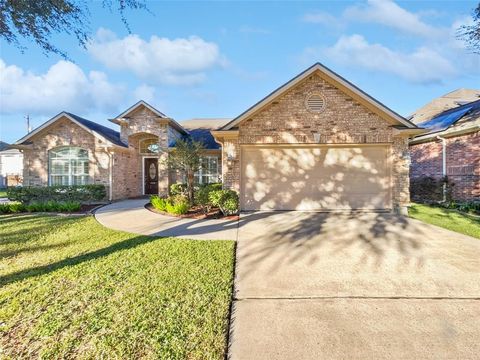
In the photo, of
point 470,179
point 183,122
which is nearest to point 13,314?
point 470,179

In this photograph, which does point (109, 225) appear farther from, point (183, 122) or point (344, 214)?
point (183, 122)

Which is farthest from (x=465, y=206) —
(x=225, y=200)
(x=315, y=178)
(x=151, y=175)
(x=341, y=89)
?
(x=151, y=175)

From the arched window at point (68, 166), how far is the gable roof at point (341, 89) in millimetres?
9477

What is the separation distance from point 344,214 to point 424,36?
40.5 feet

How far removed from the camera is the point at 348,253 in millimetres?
5480

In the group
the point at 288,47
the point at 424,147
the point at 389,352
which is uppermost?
the point at 288,47

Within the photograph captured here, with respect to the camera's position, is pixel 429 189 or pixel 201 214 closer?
pixel 201 214

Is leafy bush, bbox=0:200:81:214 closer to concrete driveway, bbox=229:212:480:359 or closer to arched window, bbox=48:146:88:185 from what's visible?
arched window, bbox=48:146:88:185

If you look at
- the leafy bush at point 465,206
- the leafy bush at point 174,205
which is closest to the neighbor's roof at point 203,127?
the leafy bush at point 174,205

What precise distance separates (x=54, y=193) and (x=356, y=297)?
1439cm

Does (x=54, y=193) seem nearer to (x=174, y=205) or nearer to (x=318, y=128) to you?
(x=174, y=205)

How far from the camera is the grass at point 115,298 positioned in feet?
8.66

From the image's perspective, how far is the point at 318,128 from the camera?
9875mm

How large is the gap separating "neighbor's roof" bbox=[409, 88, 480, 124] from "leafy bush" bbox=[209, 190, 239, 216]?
16.8 metres
